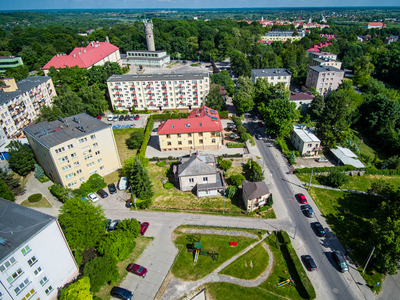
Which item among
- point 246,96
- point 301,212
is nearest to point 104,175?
point 301,212

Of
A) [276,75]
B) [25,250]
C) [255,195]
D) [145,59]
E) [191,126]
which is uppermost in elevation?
[25,250]

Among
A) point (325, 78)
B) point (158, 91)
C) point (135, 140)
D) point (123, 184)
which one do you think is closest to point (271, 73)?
point (325, 78)

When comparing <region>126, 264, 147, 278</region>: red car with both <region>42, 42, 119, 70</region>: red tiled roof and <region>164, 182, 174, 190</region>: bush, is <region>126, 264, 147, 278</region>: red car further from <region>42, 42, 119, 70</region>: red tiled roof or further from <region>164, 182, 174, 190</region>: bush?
<region>42, 42, 119, 70</region>: red tiled roof

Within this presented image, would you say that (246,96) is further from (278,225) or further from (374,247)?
(374,247)

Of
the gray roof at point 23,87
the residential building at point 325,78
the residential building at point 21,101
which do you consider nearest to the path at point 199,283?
the residential building at point 21,101

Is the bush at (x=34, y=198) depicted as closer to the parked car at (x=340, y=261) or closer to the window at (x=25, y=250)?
the window at (x=25, y=250)

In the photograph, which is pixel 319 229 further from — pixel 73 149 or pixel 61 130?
pixel 61 130
